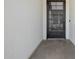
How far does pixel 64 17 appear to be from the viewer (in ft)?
29.3

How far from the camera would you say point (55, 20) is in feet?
29.7

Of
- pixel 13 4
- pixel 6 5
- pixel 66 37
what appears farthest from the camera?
pixel 66 37

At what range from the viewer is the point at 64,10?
8.87 m

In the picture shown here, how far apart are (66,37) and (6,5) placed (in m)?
6.65

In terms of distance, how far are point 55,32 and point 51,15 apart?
1.03m

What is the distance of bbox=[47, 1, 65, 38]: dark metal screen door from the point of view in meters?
8.93

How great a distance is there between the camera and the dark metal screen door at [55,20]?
893cm

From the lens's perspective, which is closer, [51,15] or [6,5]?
[6,5]
